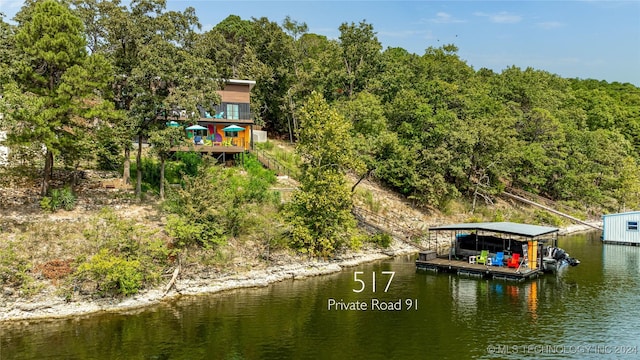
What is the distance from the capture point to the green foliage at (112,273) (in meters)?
27.2

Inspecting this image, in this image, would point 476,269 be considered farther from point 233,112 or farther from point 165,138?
point 233,112

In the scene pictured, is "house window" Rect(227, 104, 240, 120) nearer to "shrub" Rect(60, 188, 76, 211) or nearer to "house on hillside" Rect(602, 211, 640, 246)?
"shrub" Rect(60, 188, 76, 211)

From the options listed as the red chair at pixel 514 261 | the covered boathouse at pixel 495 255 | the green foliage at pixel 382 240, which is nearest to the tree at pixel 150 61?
the green foliage at pixel 382 240

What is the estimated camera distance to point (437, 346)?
2247 cm

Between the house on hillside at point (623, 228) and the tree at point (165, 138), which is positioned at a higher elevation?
the tree at point (165, 138)

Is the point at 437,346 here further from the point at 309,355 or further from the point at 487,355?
the point at 309,355

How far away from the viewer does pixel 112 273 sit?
2742 cm

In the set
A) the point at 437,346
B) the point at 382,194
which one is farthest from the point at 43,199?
the point at 382,194

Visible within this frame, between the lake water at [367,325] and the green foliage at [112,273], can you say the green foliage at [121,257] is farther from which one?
the lake water at [367,325]

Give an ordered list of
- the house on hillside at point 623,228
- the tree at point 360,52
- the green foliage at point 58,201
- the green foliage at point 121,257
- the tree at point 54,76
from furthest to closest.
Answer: the tree at point 360,52 → the house on hillside at point 623,228 → the green foliage at point 58,201 → the tree at point 54,76 → the green foliage at point 121,257

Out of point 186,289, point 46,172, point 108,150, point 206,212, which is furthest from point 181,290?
point 108,150

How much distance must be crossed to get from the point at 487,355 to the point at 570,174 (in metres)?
52.6

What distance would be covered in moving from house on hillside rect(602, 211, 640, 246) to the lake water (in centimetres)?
1821

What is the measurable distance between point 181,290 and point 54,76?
1726cm
